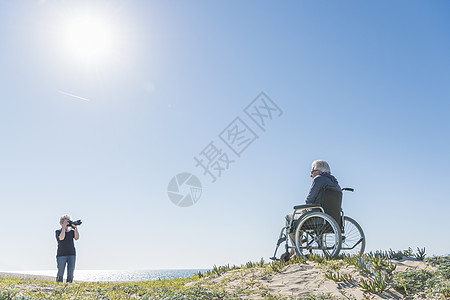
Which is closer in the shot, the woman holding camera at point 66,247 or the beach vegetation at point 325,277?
the beach vegetation at point 325,277

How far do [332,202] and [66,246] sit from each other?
7.09 metres

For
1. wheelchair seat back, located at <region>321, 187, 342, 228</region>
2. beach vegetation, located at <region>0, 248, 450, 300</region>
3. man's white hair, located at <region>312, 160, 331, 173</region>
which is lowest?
beach vegetation, located at <region>0, 248, 450, 300</region>

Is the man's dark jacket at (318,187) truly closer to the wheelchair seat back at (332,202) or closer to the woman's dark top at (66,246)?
the wheelchair seat back at (332,202)

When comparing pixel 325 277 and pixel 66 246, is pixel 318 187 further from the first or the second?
pixel 66 246

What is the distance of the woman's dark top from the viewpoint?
9.26m

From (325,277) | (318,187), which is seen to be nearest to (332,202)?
(318,187)

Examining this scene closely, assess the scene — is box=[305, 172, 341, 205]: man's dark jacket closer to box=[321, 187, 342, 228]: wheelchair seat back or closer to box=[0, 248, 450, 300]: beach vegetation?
box=[321, 187, 342, 228]: wheelchair seat back

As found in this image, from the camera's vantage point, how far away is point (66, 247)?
9.30 m

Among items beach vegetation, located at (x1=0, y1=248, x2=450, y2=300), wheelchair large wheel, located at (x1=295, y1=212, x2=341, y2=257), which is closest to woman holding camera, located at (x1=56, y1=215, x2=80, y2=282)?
beach vegetation, located at (x1=0, y1=248, x2=450, y2=300)

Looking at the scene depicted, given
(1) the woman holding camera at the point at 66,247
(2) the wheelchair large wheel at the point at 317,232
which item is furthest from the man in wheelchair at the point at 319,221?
(1) the woman holding camera at the point at 66,247

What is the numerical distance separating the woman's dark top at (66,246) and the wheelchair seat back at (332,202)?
6800 mm

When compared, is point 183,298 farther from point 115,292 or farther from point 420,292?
point 420,292

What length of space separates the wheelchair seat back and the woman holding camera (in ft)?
22.0

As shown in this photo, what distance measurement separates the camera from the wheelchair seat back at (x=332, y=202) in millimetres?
7211
